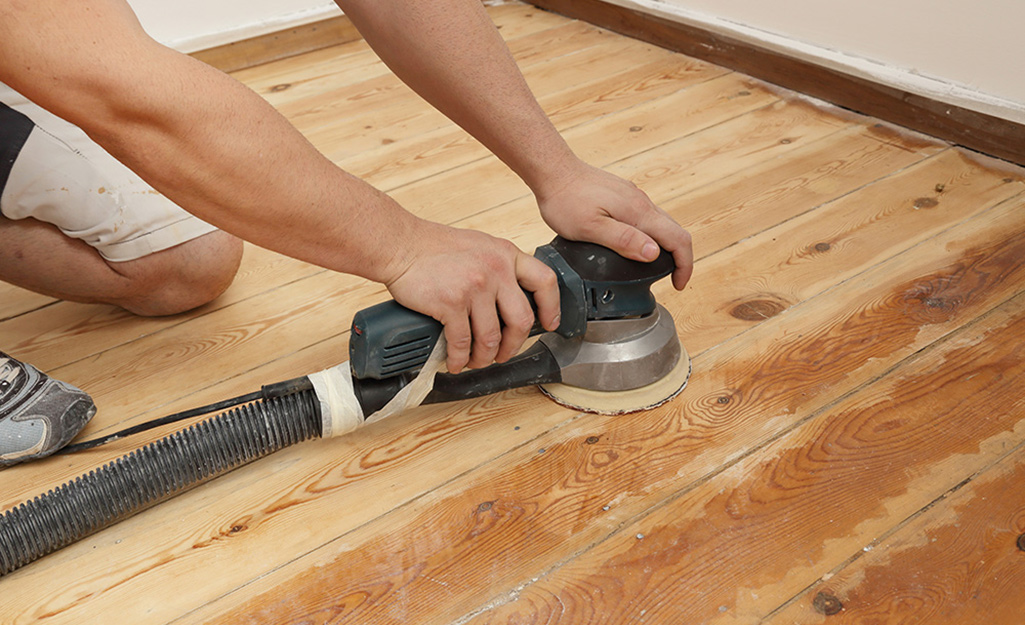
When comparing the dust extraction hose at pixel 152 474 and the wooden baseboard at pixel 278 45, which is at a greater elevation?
the wooden baseboard at pixel 278 45

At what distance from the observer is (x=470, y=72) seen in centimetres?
114

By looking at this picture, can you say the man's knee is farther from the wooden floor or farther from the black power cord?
the black power cord

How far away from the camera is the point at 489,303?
101 cm

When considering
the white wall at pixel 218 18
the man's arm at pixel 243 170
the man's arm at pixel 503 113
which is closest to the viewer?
the man's arm at pixel 243 170

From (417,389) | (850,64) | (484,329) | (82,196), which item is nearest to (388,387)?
(417,389)

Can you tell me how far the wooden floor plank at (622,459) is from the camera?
0.96 m

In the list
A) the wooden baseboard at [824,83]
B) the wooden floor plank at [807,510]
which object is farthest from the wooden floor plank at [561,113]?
the wooden floor plank at [807,510]

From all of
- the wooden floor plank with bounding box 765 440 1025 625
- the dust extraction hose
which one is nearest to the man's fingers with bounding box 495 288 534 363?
the dust extraction hose

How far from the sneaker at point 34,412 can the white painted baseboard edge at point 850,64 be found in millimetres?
1721

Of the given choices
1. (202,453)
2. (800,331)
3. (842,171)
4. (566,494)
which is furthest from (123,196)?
(842,171)

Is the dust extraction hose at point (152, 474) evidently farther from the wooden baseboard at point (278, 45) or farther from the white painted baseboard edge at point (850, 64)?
the wooden baseboard at point (278, 45)

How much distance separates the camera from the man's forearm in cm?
113

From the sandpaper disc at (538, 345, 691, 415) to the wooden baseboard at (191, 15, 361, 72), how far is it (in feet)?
6.11

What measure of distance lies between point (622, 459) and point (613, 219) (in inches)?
12.5
